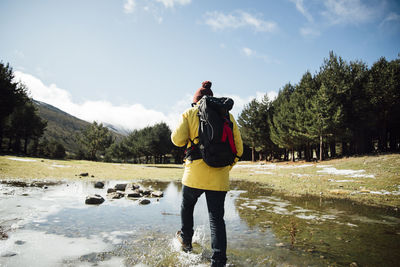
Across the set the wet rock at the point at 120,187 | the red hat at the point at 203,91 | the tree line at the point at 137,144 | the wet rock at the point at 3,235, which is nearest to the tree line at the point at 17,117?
the tree line at the point at 137,144

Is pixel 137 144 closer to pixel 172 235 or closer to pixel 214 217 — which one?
pixel 172 235

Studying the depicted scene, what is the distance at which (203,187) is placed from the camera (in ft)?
10.5

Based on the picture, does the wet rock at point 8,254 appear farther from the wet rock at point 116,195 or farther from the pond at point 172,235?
the wet rock at point 116,195

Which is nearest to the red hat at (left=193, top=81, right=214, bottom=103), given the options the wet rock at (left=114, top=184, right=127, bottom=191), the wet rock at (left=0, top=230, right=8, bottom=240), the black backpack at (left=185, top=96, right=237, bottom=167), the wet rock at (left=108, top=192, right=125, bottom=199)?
the black backpack at (left=185, top=96, right=237, bottom=167)

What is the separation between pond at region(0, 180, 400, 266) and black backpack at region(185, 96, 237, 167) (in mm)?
1717

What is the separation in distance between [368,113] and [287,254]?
37.1 metres

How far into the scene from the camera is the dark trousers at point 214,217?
300 cm

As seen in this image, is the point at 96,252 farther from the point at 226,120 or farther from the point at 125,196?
the point at 125,196

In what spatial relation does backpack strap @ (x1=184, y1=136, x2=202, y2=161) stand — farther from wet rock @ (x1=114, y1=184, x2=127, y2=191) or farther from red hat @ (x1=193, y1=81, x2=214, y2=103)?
wet rock @ (x1=114, y1=184, x2=127, y2=191)

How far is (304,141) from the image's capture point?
121 ft

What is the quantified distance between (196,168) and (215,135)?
66 cm

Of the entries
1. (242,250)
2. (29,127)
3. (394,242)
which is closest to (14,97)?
(29,127)

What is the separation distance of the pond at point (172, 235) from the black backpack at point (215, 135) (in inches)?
67.6

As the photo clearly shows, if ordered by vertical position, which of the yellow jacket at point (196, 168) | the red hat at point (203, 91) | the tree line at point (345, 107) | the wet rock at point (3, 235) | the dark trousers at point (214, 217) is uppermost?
the tree line at point (345, 107)
